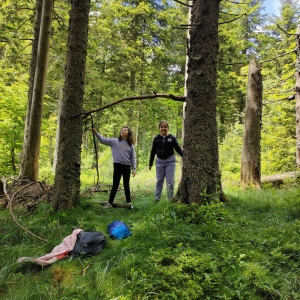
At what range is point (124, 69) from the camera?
49.5ft

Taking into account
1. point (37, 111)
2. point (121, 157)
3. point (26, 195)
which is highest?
point (37, 111)

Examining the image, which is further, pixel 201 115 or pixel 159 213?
pixel 201 115

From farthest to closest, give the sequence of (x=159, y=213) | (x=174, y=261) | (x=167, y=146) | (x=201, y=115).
A: (x=167, y=146) < (x=201, y=115) < (x=159, y=213) < (x=174, y=261)

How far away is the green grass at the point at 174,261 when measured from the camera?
7.82ft

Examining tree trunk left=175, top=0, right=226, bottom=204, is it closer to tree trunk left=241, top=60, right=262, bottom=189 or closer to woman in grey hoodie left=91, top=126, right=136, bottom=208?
woman in grey hoodie left=91, top=126, right=136, bottom=208

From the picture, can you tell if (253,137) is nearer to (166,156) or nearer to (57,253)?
(166,156)

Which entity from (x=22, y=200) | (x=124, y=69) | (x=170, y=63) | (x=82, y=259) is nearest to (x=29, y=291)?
(x=82, y=259)

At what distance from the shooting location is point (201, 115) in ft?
14.8

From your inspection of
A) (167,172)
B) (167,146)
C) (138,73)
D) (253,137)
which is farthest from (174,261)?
(138,73)

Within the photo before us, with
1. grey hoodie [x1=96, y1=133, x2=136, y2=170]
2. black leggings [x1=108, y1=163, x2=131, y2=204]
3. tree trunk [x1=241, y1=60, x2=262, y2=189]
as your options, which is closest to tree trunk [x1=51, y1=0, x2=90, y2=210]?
grey hoodie [x1=96, y1=133, x2=136, y2=170]

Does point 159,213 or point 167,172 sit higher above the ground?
point 167,172

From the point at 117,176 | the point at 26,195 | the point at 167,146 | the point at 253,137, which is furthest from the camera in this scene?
the point at 253,137

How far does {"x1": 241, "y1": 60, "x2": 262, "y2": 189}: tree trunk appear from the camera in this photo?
303 inches

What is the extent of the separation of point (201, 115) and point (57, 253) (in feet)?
10.3
